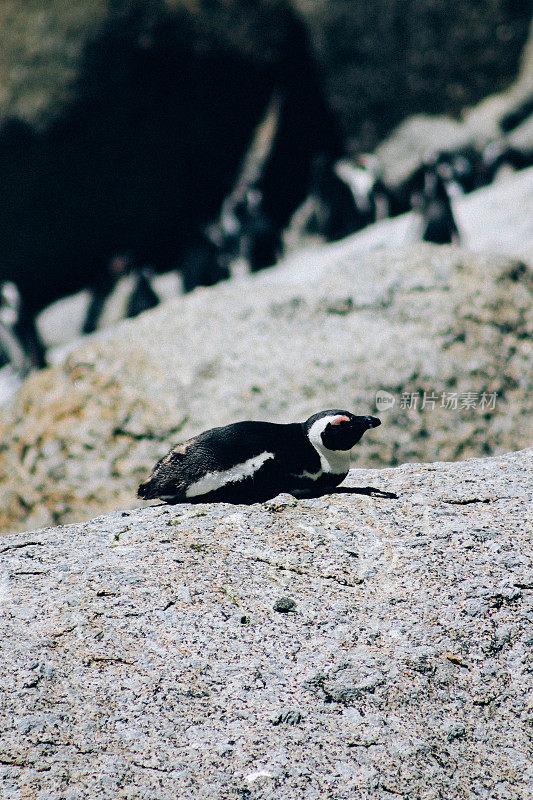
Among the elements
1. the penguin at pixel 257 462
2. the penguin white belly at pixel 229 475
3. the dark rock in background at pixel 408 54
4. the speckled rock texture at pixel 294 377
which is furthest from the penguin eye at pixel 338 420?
the dark rock in background at pixel 408 54

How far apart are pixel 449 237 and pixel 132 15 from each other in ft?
22.6

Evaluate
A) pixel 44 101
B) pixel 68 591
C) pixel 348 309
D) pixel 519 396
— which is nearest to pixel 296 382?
pixel 348 309

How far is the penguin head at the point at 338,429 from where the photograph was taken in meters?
2.98

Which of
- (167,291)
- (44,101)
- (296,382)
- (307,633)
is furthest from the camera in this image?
(167,291)

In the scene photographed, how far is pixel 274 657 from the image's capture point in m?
2.18

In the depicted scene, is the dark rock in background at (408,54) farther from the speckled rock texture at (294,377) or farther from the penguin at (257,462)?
the penguin at (257,462)

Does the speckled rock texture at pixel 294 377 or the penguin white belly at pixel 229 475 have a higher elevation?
the penguin white belly at pixel 229 475

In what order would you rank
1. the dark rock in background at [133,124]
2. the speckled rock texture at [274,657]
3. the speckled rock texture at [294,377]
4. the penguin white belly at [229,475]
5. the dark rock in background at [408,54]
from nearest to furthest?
1. the speckled rock texture at [274,657]
2. the penguin white belly at [229,475]
3. the speckled rock texture at [294,377]
4. the dark rock in background at [133,124]
5. the dark rock in background at [408,54]

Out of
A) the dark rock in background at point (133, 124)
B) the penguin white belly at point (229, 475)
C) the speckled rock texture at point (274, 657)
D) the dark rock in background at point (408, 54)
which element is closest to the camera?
the speckled rock texture at point (274, 657)

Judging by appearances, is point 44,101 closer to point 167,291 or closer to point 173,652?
point 167,291

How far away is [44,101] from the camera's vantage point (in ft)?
41.1

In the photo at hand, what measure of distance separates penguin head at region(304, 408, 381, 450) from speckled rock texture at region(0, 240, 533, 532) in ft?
5.46

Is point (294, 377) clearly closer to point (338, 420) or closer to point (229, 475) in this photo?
point (338, 420)

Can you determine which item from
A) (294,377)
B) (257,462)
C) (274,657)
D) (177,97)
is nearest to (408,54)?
(177,97)
